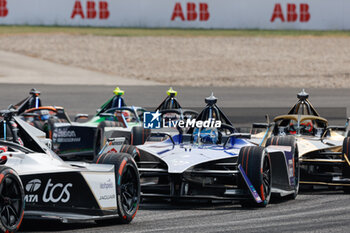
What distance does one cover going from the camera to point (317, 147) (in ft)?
49.7

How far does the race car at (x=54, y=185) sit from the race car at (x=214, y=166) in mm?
597

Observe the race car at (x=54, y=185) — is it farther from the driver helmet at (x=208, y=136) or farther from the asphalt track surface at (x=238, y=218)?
the driver helmet at (x=208, y=136)

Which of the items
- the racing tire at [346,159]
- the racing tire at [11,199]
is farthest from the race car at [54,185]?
the racing tire at [346,159]

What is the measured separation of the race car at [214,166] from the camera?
12.1 m

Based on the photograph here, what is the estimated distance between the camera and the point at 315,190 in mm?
14797

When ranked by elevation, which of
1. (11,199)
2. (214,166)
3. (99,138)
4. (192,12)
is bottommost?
(99,138)

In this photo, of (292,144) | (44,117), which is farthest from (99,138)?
(292,144)

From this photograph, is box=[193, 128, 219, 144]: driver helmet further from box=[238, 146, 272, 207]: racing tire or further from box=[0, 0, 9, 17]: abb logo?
box=[0, 0, 9, 17]: abb logo

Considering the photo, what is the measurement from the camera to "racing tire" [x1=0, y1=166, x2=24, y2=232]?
854 centimetres

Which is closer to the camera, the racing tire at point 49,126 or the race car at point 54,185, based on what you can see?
the race car at point 54,185

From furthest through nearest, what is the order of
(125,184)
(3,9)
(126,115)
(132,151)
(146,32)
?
(146,32)
(3,9)
(126,115)
(132,151)
(125,184)

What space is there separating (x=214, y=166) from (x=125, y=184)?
2.68 metres

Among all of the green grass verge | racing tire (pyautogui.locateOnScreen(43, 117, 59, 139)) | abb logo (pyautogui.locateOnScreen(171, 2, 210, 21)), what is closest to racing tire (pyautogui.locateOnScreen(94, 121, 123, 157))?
racing tire (pyautogui.locateOnScreen(43, 117, 59, 139))

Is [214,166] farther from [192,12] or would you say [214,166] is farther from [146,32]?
[146,32]
